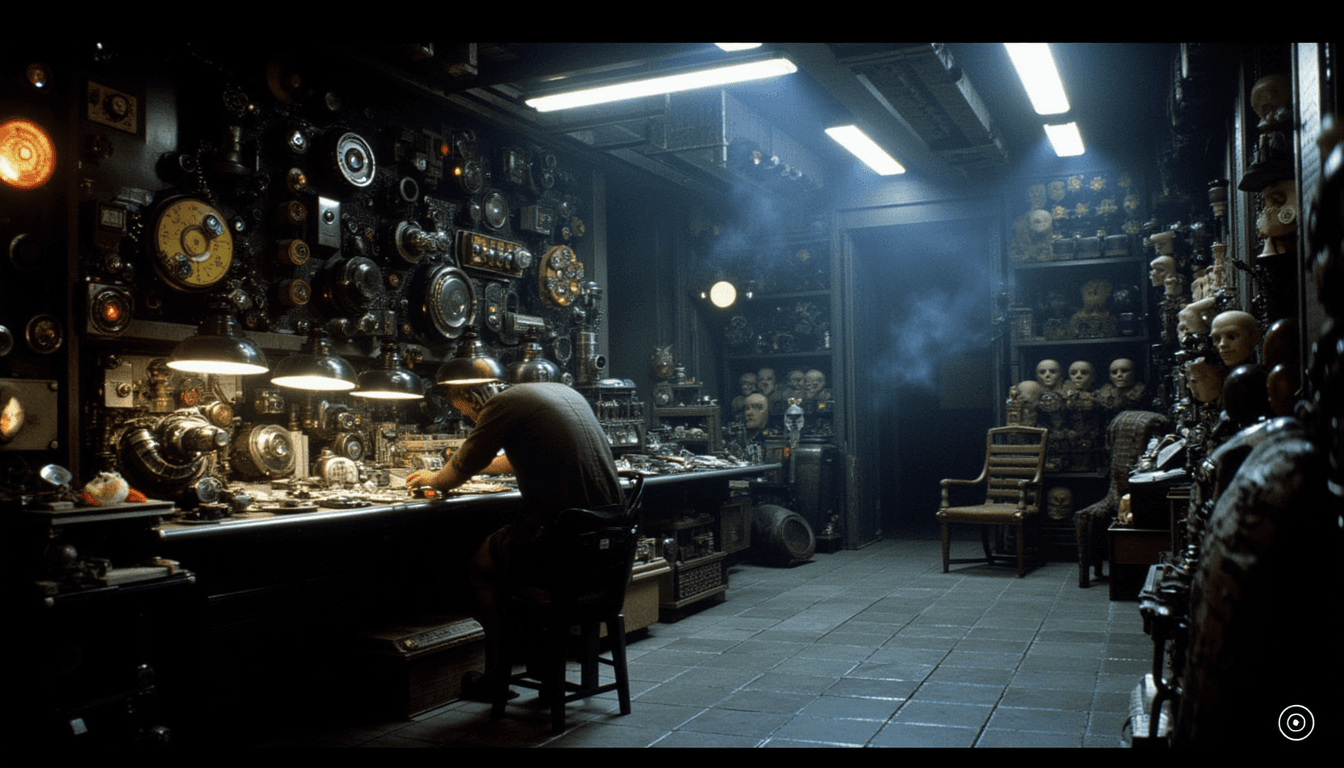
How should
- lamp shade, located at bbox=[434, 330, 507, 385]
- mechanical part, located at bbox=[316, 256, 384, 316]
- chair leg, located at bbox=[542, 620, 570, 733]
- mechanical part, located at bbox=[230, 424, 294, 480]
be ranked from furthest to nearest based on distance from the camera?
mechanical part, located at bbox=[316, 256, 384, 316], lamp shade, located at bbox=[434, 330, 507, 385], mechanical part, located at bbox=[230, 424, 294, 480], chair leg, located at bbox=[542, 620, 570, 733]

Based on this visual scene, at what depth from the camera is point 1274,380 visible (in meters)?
2.72

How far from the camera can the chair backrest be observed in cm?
838

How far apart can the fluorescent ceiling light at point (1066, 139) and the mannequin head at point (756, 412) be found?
3891 mm

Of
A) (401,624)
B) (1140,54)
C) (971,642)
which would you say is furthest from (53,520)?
(1140,54)

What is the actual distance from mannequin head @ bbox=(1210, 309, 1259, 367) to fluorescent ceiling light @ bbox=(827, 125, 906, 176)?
484 centimetres

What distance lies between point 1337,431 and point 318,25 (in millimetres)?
2726

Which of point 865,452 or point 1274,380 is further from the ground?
point 1274,380

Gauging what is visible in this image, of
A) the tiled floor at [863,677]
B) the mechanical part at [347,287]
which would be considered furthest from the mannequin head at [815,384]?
the mechanical part at [347,287]

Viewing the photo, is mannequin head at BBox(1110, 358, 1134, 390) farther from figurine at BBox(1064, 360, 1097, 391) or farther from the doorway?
the doorway

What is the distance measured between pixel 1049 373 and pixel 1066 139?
2.20 meters

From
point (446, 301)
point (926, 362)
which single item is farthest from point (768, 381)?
point (446, 301)

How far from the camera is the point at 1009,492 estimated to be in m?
8.41

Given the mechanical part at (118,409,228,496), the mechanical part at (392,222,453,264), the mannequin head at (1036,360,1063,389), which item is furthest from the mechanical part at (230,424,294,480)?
the mannequin head at (1036,360,1063,389)

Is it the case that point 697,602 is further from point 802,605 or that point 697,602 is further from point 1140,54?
point 1140,54
